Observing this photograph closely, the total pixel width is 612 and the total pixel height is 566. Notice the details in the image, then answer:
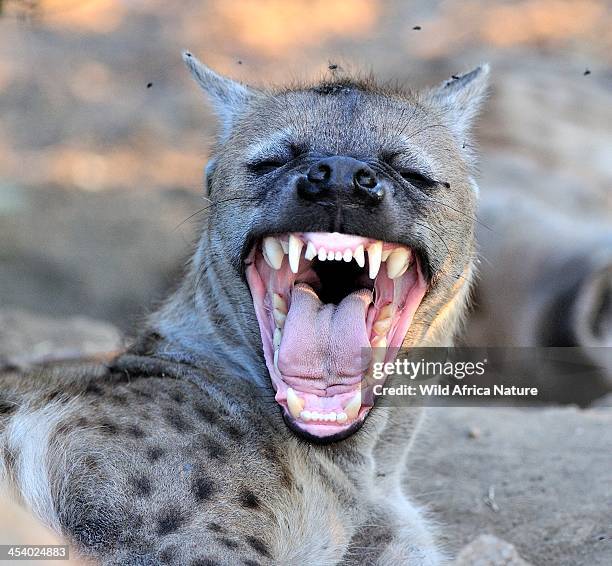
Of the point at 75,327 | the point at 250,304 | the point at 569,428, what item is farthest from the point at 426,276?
the point at 75,327

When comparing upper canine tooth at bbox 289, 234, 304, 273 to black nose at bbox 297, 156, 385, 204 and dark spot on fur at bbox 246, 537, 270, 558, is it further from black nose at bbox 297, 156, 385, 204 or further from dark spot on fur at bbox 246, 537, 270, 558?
dark spot on fur at bbox 246, 537, 270, 558

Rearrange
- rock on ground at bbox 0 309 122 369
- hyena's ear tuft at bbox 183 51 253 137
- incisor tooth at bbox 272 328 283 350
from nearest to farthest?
incisor tooth at bbox 272 328 283 350 < hyena's ear tuft at bbox 183 51 253 137 < rock on ground at bbox 0 309 122 369

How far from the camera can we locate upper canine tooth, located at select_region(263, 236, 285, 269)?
3377mm

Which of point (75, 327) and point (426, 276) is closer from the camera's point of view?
point (426, 276)

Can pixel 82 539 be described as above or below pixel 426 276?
below

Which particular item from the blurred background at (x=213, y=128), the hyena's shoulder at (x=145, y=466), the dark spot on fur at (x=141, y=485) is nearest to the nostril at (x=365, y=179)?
the hyena's shoulder at (x=145, y=466)

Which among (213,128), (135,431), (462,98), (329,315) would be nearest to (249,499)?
(135,431)

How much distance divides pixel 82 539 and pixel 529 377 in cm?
498

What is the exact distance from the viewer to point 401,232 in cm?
328

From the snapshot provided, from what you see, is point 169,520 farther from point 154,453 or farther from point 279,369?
point 279,369

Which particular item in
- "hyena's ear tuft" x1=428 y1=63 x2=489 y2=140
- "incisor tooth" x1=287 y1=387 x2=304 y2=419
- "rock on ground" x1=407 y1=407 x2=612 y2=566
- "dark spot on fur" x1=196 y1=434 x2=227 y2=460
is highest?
"hyena's ear tuft" x1=428 y1=63 x2=489 y2=140

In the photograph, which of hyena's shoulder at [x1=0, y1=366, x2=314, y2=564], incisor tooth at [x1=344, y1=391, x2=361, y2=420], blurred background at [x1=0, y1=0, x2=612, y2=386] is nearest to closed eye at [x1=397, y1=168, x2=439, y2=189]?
incisor tooth at [x1=344, y1=391, x2=361, y2=420]

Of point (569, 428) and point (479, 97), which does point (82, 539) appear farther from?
point (569, 428)

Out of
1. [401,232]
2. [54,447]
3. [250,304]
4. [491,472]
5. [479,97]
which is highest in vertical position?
[479,97]
